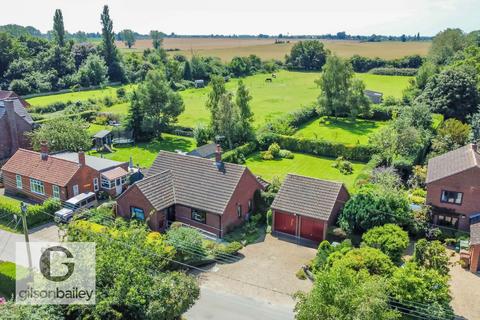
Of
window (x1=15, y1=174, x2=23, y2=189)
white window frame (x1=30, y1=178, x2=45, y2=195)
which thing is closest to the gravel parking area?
white window frame (x1=30, y1=178, x2=45, y2=195)

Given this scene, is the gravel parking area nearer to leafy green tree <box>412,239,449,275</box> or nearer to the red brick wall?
leafy green tree <box>412,239,449,275</box>

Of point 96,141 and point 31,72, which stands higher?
point 31,72

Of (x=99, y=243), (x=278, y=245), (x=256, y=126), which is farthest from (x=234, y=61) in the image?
(x=99, y=243)

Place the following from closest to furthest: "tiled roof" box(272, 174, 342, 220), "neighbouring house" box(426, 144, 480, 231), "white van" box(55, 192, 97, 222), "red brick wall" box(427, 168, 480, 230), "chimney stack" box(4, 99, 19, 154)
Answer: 1. "tiled roof" box(272, 174, 342, 220)
2. "red brick wall" box(427, 168, 480, 230)
3. "neighbouring house" box(426, 144, 480, 231)
4. "white van" box(55, 192, 97, 222)
5. "chimney stack" box(4, 99, 19, 154)

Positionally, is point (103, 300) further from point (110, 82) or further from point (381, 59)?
point (381, 59)

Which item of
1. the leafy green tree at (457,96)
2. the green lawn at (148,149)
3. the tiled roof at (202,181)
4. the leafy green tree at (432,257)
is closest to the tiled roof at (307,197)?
the tiled roof at (202,181)

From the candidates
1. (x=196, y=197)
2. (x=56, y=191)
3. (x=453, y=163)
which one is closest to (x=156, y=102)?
(x=56, y=191)
